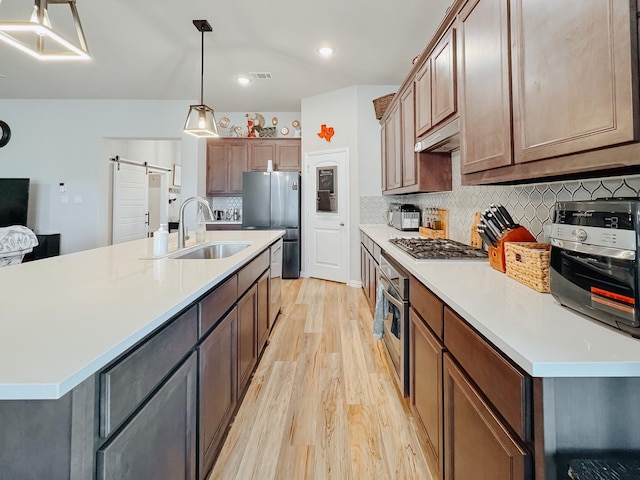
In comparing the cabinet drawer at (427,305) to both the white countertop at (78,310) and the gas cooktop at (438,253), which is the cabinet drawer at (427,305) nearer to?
the gas cooktop at (438,253)

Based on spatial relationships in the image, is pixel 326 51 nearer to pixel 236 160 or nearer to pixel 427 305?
pixel 236 160

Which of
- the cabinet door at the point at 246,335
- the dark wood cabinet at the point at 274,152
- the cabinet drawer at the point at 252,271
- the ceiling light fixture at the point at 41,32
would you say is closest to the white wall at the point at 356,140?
the dark wood cabinet at the point at 274,152

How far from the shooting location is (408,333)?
1675 millimetres

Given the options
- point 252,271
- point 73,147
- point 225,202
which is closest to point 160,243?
point 252,271

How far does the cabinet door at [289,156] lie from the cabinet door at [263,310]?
11.3ft

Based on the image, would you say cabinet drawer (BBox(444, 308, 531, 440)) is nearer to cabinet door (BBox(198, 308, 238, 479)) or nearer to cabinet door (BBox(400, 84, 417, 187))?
cabinet door (BBox(198, 308, 238, 479))

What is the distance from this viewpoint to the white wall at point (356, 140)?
4.54 metres

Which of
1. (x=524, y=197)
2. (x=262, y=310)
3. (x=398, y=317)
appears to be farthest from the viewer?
(x=262, y=310)

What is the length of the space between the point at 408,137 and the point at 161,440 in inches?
111

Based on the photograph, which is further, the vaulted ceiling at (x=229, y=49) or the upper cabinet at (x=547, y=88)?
the vaulted ceiling at (x=229, y=49)

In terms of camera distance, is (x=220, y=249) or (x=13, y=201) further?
(x=13, y=201)

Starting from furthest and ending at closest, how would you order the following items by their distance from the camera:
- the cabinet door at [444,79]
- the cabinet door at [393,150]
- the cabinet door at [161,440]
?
1. the cabinet door at [393,150]
2. the cabinet door at [444,79]
3. the cabinet door at [161,440]

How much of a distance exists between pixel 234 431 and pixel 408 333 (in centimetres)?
102

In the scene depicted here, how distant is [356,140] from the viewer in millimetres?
4562
